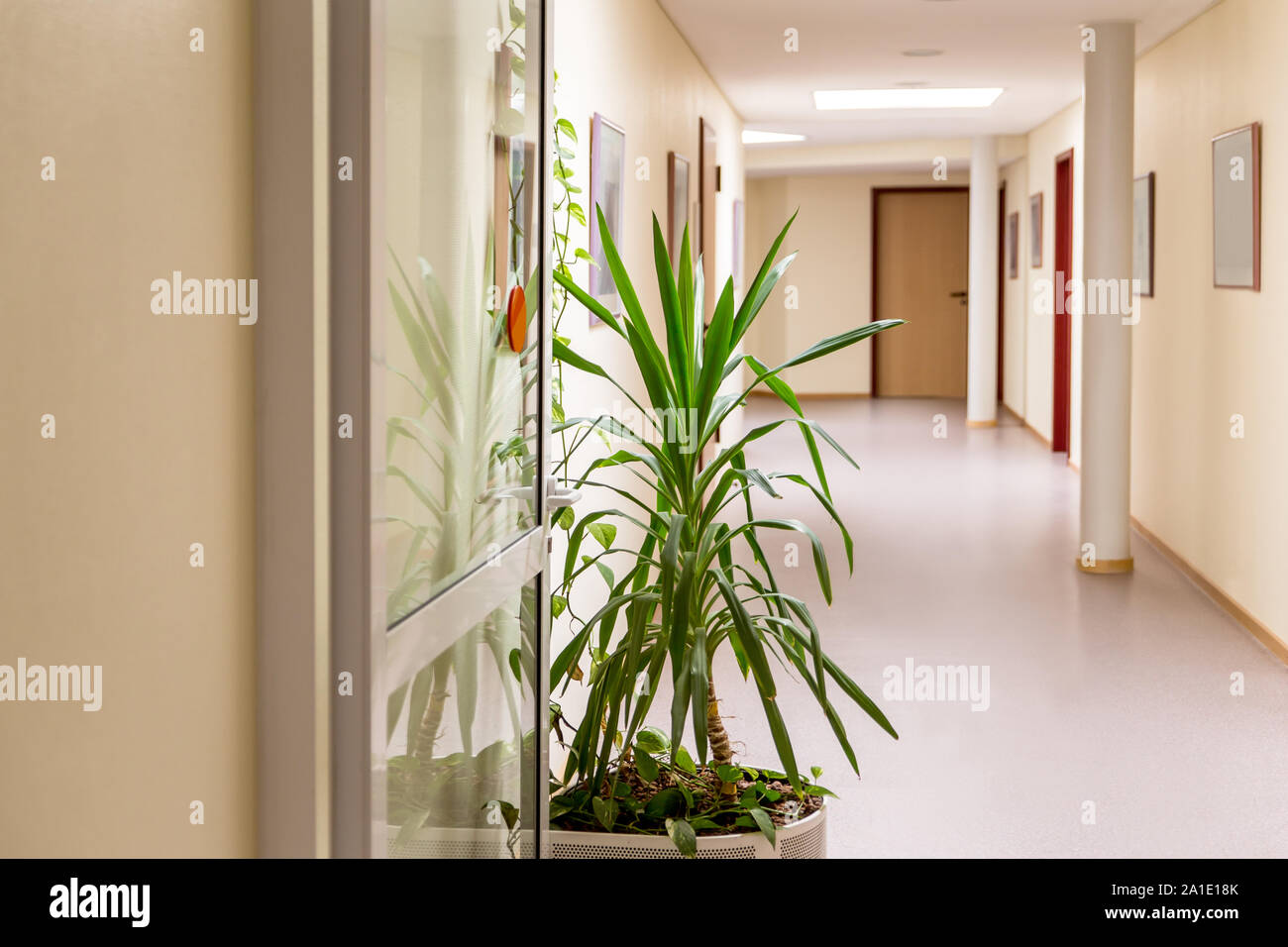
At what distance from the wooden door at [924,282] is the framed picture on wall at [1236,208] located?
10.3 meters

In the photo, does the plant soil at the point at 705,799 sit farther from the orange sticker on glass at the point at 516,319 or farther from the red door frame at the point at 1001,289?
the red door frame at the point at 1001,289

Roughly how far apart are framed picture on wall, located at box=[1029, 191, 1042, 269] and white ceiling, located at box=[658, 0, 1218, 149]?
1.22 meters

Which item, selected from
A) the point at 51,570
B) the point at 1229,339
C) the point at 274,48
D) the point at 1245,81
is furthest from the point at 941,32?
the point at 51,570

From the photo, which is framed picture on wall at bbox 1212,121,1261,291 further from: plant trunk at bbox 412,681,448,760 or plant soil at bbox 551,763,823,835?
plant trunk at bbox 412,681,448,760

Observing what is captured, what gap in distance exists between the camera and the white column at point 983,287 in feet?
42.8

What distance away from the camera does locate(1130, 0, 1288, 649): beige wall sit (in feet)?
17.3

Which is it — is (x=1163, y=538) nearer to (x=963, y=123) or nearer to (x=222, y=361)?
(x=963, y=123)

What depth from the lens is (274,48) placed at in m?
1.46

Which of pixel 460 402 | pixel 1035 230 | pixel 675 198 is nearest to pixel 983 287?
pixel 1035 230

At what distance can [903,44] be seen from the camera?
7.43 m

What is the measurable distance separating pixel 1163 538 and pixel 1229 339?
1638mm
